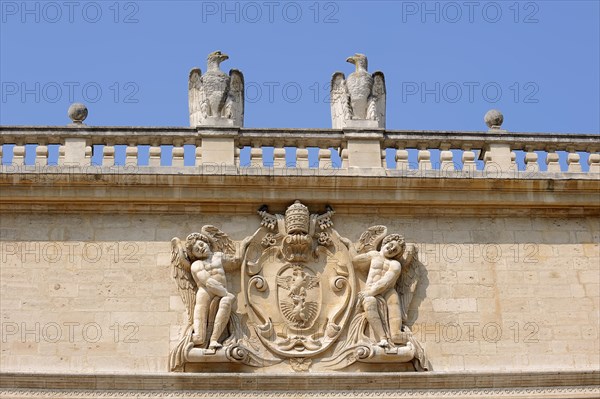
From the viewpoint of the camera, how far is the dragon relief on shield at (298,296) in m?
17.0

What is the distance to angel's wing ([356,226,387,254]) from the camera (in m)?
17.7

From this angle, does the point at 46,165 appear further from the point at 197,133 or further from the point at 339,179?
the point at 339,179

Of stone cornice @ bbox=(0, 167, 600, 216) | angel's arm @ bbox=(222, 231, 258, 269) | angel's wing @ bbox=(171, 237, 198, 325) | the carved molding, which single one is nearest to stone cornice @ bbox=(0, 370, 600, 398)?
the carved molding

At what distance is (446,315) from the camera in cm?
1753

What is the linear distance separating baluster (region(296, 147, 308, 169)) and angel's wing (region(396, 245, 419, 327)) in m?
1.60

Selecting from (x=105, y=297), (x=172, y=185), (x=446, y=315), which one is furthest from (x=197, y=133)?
(x=446, y=315)

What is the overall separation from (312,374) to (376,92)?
3853 mm

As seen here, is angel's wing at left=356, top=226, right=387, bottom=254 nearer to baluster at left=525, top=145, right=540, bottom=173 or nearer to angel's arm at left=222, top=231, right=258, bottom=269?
angel's arm at left=222, top=231, right=258, bottom=269

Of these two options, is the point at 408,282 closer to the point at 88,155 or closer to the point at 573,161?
the point at 573,161

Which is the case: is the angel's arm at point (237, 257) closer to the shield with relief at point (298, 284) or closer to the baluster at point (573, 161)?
the shield with relief at point (298, 284)

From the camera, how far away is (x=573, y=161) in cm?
1862

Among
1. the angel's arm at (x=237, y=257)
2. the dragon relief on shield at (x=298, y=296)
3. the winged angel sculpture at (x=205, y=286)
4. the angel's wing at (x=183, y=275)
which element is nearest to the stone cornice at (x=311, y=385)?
the dragon relief on shield at (x=298, y=296)

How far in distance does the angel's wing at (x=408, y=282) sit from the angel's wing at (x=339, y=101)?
1.91m

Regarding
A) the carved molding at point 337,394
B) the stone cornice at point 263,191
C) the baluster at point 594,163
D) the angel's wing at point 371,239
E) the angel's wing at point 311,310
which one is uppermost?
the baluster at point 594,163
